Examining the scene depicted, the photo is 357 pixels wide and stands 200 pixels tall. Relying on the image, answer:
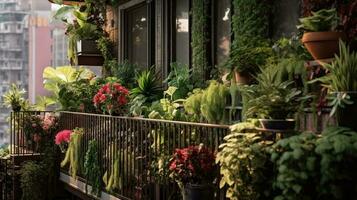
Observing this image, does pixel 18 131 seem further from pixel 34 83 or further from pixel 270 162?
pixel 34 83

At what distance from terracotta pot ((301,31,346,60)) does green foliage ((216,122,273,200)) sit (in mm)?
1142

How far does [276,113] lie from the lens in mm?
3871

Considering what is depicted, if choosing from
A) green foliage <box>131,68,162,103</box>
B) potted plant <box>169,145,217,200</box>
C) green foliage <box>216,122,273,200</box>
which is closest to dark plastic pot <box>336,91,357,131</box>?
green foliage <box>216,122,273,200</box>

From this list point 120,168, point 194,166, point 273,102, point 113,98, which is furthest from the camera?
point 113,98

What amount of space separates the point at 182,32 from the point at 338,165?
235 inches

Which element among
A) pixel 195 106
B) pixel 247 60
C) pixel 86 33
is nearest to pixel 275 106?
pixel 195 106

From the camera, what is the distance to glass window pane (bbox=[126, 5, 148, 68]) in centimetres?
1024

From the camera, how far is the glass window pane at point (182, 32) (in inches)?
338

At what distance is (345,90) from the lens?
3.59 meters

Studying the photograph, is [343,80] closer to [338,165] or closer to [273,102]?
[273,102]

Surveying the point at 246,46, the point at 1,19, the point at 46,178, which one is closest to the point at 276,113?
the point at 246,46

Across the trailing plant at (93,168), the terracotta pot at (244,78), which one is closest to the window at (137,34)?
the trailing plant at (93,168)

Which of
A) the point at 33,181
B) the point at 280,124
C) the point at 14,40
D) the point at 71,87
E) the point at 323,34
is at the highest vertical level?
the point at 14,40

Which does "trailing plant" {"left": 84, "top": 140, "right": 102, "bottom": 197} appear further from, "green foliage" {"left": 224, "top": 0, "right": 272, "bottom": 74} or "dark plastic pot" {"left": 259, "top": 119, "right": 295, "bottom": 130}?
"dark plastic pot" {"left": 259, "top": 119, "right": 295, "bottom": 130}
